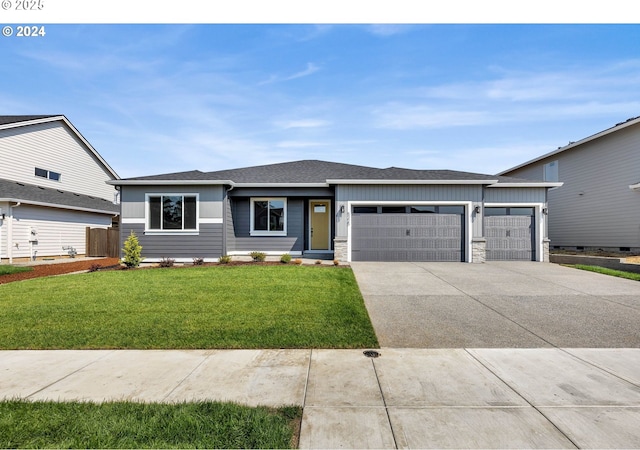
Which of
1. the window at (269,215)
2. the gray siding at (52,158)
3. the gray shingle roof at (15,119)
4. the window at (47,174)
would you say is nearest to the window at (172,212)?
the window at (269,215)

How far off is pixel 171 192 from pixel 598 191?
2045 centimetres

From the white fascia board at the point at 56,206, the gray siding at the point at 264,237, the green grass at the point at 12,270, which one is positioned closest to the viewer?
the green grass at the point at 12,270

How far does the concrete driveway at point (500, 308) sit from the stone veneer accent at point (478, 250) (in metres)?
2.13

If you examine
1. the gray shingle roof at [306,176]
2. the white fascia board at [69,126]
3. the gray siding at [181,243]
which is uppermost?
the white fascia board at [69,126]

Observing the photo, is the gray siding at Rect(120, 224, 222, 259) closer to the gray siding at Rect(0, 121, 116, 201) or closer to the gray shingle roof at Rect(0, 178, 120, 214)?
the gray shingle roof at Rect(0, 178, 120, 214)

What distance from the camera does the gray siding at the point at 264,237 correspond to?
1427cm

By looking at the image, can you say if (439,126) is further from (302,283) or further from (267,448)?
(267,448)

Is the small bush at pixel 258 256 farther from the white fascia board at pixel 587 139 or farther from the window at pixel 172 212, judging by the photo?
the white fascia board at pixel 587 139

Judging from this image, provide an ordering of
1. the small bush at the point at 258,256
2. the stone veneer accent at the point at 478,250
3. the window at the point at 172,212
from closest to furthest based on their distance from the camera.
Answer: the stone veneer accent at the point at 478,250 < the small bush at the point at 258,256 < the window at the point at 172,212

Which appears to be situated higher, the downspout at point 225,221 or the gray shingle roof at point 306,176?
the gray shingle roof at point 306,176

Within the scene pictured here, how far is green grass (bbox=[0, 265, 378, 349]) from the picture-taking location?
4.62 meters

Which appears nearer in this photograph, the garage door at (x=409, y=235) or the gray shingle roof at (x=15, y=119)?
the garage door at (x=409, y=235)

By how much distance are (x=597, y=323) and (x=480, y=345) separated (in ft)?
8.71

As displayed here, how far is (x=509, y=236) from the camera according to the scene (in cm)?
1370
